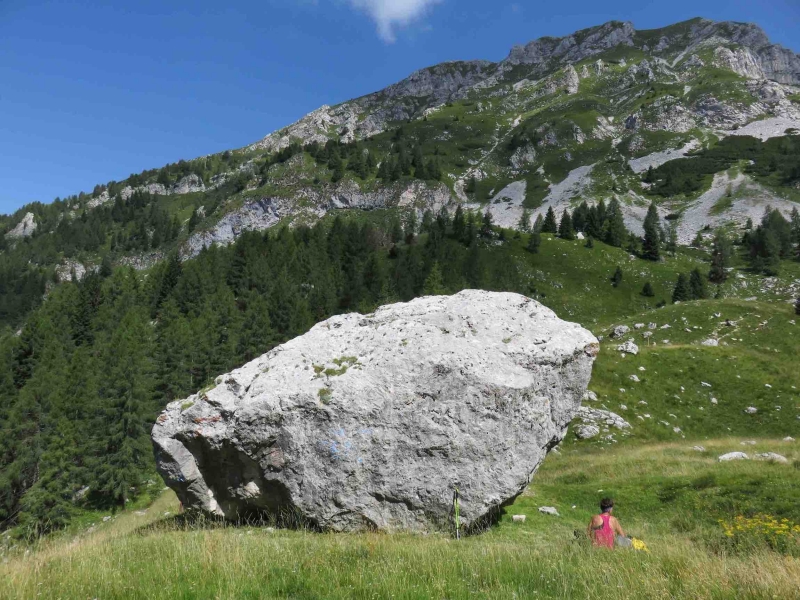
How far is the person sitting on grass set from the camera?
8.84 m

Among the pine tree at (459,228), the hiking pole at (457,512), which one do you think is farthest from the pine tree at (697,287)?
the hiking pole at (457,512)

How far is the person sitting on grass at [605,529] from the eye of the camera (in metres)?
8.84

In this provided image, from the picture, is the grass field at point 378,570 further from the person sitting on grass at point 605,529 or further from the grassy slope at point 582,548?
the person sitting on grass at point 605,529

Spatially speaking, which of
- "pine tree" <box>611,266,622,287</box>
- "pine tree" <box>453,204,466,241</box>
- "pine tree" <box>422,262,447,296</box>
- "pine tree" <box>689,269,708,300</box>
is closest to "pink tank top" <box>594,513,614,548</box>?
"pine tree" <box>422,262,447,296</box>

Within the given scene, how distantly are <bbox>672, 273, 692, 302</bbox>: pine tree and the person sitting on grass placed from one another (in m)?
80.9

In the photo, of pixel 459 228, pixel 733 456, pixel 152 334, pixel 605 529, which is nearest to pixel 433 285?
pixel 459 228

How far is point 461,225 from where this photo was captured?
363 ft

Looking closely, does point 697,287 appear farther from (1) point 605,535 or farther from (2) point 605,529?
(1) point 605,535

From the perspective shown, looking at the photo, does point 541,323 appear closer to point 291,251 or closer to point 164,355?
point 164,355

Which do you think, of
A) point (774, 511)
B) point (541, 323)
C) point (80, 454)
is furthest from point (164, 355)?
point (774, 511)

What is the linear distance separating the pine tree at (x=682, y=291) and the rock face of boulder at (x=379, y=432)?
78.7 metres

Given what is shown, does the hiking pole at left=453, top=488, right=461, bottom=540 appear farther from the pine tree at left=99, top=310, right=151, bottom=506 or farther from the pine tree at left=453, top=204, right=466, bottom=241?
the pine tree at left=453, top=204, right=466, bottom=241

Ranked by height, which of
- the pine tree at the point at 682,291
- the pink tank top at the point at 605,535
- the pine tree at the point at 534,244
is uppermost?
the pine tree at the point at 534,244

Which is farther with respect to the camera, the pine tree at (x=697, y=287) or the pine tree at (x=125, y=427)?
the pine tree at (x=697, y=287)
